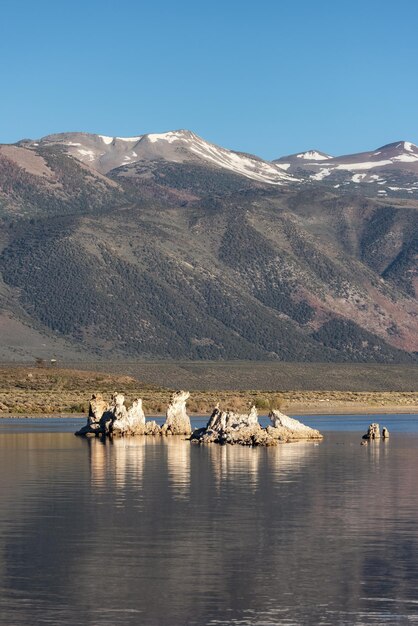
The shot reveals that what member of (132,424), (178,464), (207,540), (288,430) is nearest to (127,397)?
(132,424)

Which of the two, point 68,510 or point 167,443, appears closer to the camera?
point 68,510

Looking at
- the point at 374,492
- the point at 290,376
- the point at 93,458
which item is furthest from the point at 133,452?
the point at 290,376

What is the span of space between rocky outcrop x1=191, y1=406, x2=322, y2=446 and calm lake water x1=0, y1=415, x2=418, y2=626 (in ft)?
36.6

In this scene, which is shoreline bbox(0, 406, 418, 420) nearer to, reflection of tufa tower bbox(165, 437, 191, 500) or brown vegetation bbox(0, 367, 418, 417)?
brown vegetation bbox(0, 367, 418, 417)

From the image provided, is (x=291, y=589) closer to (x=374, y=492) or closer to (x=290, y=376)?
(x=374, y=492)

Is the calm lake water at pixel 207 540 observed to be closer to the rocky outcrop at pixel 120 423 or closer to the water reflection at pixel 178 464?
the water reflection at pixel 178 464

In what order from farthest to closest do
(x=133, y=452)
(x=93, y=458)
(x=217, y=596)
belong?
(x=133, y=452) < (x=93, y=458) < (x=217, y=596)

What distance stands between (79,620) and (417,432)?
66.4m

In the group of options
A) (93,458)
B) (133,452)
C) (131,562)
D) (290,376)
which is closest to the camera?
(131,562)

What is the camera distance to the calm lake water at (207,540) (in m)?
25.3

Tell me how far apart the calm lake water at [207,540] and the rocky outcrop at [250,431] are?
1117 cm

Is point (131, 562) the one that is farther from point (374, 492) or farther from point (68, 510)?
point (374, 492)

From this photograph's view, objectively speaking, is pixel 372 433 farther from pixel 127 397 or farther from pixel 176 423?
pixel 127 397

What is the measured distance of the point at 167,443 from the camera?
72375 millimetres
